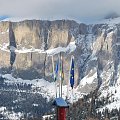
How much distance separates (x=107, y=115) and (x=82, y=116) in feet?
34.8

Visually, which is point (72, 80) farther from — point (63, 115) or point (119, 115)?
point (119, 115)

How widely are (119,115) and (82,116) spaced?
51.2 ft

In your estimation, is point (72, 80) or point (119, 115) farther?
point (119, 115)

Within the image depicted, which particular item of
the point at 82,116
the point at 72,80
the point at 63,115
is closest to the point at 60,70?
the point at 72,80

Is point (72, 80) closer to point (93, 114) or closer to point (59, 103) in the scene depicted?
point (59, 103)

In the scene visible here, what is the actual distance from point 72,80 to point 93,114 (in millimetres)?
165348

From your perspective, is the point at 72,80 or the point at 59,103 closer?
the point at 59,103

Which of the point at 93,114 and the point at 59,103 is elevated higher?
the point at 59,103

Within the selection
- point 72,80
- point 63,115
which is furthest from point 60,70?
point 63,115

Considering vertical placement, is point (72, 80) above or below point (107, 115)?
above

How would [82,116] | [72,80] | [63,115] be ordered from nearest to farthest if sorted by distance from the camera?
[63,115] → [72,80] → [82,116]

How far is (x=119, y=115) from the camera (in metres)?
194

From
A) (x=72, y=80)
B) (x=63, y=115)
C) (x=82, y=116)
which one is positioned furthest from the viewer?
(x=82, y=116)

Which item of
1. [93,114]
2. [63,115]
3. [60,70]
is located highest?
[60,70]
